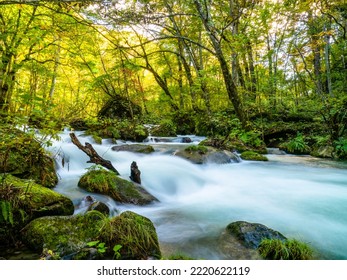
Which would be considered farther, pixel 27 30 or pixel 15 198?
pixel 27 30

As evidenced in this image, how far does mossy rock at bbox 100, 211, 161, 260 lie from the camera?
2480 millimetres

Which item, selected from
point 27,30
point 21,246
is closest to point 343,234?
point 21,246

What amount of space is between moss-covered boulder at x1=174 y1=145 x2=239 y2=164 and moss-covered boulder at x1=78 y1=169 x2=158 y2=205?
10.5ft

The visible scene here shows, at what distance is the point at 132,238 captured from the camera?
100.0 inches

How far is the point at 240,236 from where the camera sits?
297 cm

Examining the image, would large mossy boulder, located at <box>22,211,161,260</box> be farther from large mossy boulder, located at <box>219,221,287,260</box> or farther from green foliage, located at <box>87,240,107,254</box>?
large mossy boulder, located at <box>219,221,287,260</box>

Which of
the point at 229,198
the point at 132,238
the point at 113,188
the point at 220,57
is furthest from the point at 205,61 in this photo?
the point at 132,238

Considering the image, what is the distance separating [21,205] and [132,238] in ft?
4.57

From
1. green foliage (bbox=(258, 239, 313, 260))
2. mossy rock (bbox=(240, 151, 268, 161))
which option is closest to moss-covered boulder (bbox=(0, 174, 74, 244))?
green foliage (bbox=(258, 239, 313, 260))

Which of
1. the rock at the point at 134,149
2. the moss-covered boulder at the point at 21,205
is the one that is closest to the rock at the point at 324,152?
the rock at the point at 134,149

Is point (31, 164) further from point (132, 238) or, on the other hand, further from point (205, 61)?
point (205, 61)

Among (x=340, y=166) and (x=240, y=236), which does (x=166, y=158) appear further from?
(x=340, y=166)
